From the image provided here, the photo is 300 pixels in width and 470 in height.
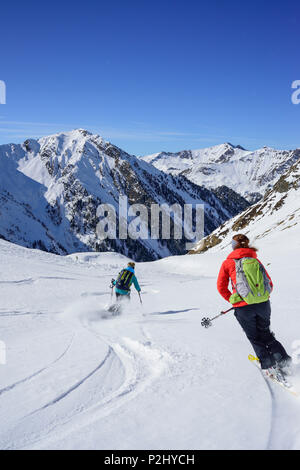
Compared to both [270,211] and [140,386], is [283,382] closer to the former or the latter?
[140,386]

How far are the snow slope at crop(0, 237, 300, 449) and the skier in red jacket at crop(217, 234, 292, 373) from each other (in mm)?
397

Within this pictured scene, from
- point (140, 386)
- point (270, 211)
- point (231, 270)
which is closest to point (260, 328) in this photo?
point (231, 270)

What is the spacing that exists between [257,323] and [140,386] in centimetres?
229

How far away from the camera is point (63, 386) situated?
15.7 feet

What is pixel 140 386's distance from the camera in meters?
4.74

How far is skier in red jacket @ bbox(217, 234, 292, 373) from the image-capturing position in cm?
522

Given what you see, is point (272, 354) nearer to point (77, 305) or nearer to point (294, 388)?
point (294, 388)

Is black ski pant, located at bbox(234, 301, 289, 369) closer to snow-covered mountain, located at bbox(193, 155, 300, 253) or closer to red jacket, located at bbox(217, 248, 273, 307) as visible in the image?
red jacket, located at bbox(217, 248, 273, 307)

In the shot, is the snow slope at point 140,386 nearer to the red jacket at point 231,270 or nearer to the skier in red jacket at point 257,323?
the skier in red jacket at point 257,323

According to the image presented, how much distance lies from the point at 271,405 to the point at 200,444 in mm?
1376

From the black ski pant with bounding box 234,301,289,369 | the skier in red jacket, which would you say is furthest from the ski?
the black ski pant with bounding box 234,301,289,369

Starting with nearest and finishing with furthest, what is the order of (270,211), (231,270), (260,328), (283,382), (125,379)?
(283,382) < (125,379) < (260,328) < (231,270) < (270,211)
